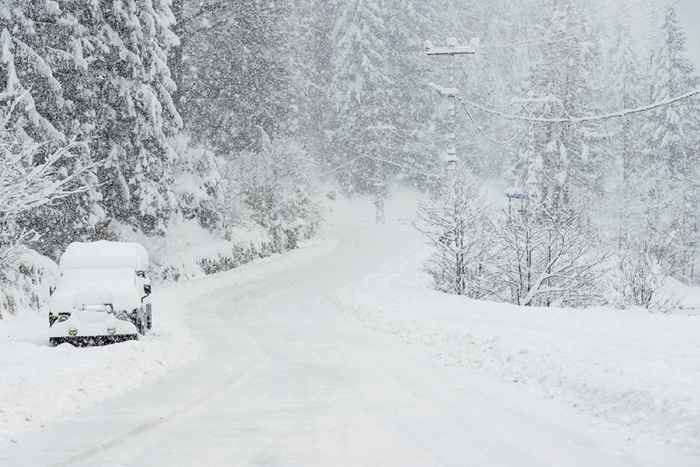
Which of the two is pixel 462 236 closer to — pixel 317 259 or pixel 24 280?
pixel 24 280

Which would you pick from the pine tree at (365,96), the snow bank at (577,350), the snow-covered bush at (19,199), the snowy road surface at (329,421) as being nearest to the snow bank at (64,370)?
the snowy road surface at (329,421)

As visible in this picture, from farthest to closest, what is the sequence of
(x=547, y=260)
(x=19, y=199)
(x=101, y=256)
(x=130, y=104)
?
(x=130, y=104) < (x=547, y=260) < (x=19, y=199) < (x=101, y=256)

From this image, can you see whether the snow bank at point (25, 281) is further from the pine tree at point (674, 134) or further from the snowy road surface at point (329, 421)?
the pine tree at point (674, 134)

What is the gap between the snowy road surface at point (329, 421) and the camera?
23.2 feet

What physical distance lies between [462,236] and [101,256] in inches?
459

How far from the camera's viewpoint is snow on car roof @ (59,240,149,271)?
16375mm

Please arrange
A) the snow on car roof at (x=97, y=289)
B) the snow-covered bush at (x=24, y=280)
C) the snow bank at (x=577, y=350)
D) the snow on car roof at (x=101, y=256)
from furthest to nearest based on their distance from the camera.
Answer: the snow-covered bush at (x=24, y=280)
the snow on car roof at (x=101, y=256)
the snow on car roof at (x=97, y=289)
the snow bank at (x=577, y=350)

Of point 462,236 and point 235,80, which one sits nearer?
point 462,236

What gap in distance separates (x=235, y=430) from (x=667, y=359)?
21.7 feet

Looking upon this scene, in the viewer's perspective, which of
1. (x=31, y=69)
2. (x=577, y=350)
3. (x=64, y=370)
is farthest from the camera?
(x=31, y=69)

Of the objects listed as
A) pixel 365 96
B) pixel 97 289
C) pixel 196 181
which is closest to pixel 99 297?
pixel 97 289

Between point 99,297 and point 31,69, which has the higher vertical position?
point 31,69

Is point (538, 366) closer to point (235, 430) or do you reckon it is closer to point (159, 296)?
point (235, 430)

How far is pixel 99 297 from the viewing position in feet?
48.9
